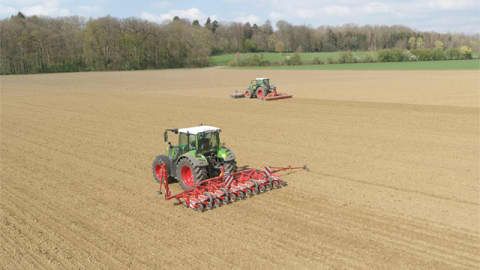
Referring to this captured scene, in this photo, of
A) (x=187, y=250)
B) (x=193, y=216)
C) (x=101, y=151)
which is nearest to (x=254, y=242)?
(x=187, y=250)

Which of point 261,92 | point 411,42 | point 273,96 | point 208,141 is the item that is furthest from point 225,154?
point 411,42

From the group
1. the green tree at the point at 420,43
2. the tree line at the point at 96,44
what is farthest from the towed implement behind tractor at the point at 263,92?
the green tree at the point at 420,43

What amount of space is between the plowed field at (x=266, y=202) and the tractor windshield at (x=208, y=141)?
6.04 ft

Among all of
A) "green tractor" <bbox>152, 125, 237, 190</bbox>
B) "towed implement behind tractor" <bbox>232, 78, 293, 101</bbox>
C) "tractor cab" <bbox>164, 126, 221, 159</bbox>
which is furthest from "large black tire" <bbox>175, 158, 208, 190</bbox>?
"towed implement behind tractor" <bbox>232, 78, 293, 101</bbox>

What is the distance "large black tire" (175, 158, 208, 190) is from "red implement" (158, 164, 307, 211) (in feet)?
0.64

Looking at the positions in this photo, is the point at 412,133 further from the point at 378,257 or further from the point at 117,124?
the point at 117,124

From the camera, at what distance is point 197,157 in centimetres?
1116

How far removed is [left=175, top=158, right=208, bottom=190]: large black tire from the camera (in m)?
10.8

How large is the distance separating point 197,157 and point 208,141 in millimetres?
625

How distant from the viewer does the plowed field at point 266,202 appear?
25.7 ft

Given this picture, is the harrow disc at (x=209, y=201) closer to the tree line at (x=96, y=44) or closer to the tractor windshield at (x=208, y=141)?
the tractor windshield at (x=208, y=141)

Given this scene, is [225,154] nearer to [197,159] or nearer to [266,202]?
[197,159]

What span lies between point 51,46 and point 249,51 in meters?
81.5

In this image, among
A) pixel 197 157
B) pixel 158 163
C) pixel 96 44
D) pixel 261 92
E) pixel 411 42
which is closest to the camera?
pixel 197 157
